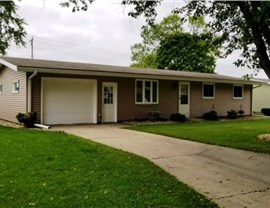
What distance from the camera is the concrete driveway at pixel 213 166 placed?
5655mm

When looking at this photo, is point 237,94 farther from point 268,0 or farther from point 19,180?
point 19,180

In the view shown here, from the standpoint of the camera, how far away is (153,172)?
669cm

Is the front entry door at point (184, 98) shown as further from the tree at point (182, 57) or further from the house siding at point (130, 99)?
the tree at point (182, 57)

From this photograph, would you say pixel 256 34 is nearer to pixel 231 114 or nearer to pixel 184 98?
pixel 184 98

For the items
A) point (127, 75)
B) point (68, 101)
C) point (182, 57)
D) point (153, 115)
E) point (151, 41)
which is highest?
point (151, 41)

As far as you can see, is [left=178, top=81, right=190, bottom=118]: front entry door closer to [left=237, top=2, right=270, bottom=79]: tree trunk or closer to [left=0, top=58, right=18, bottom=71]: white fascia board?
[left=0, top=58, right=18, bottom=71]: white fascia board

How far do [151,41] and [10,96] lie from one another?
1189 inches

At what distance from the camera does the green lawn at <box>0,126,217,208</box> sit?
516cm

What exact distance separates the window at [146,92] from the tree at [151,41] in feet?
75.4

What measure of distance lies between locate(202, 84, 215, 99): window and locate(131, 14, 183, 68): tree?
19.9m

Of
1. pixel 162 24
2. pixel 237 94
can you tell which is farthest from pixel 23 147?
pixel 162 24

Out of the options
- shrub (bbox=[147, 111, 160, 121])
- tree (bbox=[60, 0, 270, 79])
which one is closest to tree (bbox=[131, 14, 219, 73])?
shrub (bbox=[147, 111, 160, 121])

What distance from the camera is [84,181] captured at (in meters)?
6.00

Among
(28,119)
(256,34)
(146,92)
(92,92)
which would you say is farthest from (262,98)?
(256,34)
